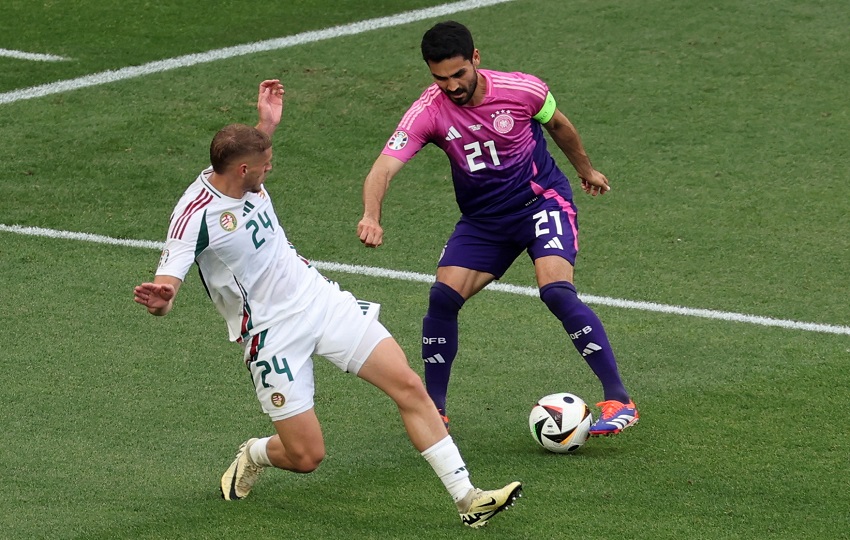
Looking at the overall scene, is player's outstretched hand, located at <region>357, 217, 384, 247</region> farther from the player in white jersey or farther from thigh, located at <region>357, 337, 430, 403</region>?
thigh, located at <region>357, 337, 430, 403</region>

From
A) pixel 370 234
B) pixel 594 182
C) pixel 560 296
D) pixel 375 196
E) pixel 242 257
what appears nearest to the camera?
pixel 242 257

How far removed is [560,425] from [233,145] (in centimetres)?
230

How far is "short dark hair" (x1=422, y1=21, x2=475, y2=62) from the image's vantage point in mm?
6988

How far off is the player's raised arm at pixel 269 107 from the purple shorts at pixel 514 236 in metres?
1.39

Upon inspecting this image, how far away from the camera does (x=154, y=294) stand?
555 centimetres

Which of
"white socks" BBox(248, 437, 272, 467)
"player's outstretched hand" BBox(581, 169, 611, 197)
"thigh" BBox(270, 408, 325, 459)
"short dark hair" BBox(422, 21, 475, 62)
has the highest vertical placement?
"short dark hair" BBox(422, 21, 475, 62)

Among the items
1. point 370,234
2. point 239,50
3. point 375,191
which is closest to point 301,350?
point 370,234

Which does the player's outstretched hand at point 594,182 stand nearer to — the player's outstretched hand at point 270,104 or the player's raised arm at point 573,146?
the player's raised arm at point 573,146

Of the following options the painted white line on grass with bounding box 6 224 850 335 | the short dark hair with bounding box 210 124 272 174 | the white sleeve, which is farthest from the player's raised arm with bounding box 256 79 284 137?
the painted white line on grass with bounding box 6 224 850 335

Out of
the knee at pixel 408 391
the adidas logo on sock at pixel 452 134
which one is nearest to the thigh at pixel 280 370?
the knee at pixel 408 391

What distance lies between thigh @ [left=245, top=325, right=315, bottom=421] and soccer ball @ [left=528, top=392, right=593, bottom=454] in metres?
1.42

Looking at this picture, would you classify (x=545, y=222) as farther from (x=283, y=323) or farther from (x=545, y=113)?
(x=283, y=323)

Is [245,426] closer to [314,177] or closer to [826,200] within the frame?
[314,177]

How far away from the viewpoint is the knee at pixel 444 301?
741cm
